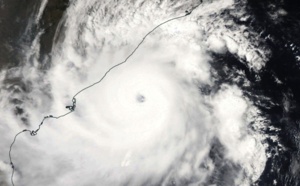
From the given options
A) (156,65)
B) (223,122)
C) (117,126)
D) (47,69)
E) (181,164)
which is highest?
(47,69)

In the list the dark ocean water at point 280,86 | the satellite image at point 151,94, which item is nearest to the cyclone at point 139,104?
the satellite image at point 151,94

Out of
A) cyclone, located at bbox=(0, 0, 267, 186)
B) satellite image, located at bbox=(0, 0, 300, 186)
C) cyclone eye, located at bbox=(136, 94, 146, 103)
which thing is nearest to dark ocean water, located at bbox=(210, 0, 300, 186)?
satellite image, located at bbox=(0, 0, 300, 186)

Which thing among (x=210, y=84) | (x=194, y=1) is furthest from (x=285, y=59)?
(x=194, y=1)

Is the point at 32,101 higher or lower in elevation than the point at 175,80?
higher

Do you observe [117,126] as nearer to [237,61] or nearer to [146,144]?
[146,144]

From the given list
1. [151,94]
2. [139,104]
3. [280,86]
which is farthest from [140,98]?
[280,86]

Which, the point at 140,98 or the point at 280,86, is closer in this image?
the point at 280,86

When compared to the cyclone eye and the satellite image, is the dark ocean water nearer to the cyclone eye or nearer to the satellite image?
the satellite image

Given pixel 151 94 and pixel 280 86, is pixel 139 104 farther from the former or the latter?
pixel 280 86
